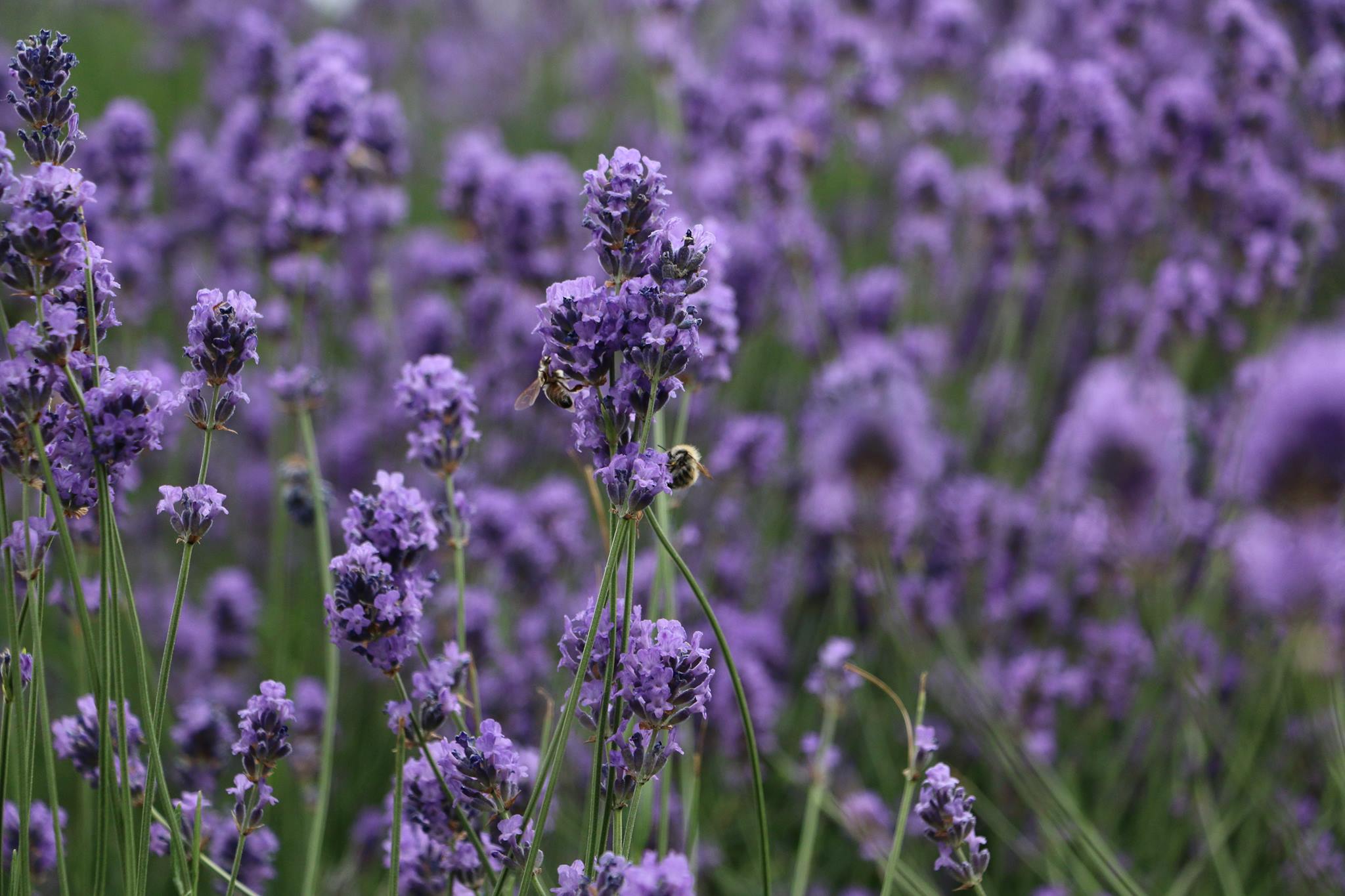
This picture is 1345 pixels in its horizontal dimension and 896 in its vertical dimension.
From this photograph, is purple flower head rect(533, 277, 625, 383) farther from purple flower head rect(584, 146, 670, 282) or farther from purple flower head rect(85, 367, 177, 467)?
purple flower head rect(85, 367, 177, 467)

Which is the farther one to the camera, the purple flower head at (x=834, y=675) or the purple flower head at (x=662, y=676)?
the purple flower head at (x=834, y=675)

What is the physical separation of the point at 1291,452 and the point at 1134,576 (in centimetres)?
23

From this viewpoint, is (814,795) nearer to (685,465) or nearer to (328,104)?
(685,465)

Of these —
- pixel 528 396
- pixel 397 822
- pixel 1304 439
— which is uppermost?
Answer: pixel 528 396

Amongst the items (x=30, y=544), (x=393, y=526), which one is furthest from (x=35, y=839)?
(x=393, y=526)

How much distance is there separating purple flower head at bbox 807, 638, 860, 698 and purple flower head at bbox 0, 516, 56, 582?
3.06 feet

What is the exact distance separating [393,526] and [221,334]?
245 mm

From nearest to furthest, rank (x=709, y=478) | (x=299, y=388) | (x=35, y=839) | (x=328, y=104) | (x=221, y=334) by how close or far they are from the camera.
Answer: (x=221, y=334), (x=709, y=478), (x=35, y=839), (x=299, y=388), (x=328, y=104)

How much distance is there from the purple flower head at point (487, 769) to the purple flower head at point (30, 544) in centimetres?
42

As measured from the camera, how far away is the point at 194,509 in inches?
42.9

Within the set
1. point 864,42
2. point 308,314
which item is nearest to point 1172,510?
point 308,314

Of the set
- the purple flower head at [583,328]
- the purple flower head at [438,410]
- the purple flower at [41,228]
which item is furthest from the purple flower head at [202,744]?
the purple flower head at [583,328]

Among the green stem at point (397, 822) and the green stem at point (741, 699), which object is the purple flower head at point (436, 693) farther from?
the green stem at point (741, 699)

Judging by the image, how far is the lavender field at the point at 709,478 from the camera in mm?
1050
